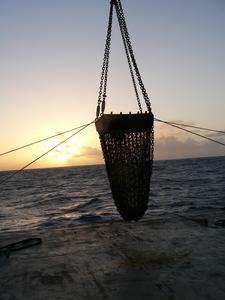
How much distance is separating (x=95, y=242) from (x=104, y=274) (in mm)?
2111

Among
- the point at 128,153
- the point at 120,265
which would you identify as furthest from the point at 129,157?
the point at 120,265

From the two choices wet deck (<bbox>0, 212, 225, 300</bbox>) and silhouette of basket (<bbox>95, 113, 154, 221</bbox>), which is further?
silhouette of basket (<bbox>95, 113, 154, 221</bbox>)

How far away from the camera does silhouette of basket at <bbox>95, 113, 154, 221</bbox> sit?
7.45 m

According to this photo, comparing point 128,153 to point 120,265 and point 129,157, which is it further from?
point 120,265

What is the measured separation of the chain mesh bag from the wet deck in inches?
36.0

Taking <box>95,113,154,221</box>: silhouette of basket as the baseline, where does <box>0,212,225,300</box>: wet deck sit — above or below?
below

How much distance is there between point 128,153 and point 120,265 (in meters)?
2.38

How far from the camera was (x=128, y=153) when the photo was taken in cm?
767

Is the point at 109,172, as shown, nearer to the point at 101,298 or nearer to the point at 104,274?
the point at 104,274

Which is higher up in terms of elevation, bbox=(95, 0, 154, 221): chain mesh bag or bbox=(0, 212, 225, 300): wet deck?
bbox=(95, 0, 154, 221): chain mesh bag

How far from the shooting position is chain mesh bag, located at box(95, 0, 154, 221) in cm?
739

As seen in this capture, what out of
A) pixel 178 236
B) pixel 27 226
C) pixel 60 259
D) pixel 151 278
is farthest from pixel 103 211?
pixel 151 278

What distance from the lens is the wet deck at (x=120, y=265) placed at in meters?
5.08

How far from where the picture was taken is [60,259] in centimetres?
672
